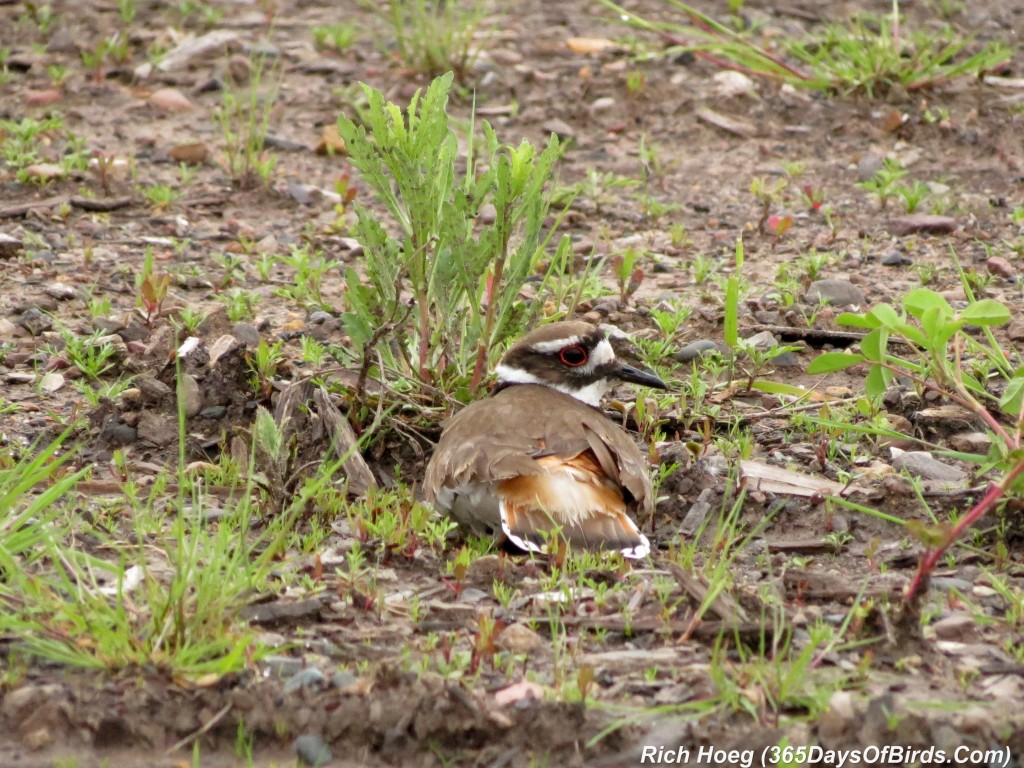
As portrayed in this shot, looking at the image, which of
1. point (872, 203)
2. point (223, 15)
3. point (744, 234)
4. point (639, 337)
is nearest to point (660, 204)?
point (744, 234)

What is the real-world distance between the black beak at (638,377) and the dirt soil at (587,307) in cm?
31

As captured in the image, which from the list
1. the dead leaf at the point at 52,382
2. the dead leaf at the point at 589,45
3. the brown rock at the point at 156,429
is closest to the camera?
the brown rock at the point at 156,429

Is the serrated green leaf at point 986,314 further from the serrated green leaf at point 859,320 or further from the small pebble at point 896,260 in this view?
the small pebble at point 896,260

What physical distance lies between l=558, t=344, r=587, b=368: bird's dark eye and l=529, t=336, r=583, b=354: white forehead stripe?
21 mm

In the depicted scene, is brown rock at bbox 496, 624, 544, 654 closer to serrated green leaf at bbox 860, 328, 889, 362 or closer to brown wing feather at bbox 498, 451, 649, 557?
brown wing feather at bbox 498, 451, 649, 557

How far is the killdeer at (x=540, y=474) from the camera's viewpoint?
19.0ft

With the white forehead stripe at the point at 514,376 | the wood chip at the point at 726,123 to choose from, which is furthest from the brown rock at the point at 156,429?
the wood chip at the point at 726,123

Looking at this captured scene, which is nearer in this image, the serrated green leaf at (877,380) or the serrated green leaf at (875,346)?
the serrated green leaf at (875,346)

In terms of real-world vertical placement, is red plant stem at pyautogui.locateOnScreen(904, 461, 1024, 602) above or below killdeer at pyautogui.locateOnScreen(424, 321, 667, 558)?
above

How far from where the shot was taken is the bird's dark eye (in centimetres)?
696

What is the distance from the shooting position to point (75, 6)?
12227 mm

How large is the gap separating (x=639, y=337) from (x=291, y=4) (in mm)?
6447

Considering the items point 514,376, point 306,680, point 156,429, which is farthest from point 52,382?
point 306,680

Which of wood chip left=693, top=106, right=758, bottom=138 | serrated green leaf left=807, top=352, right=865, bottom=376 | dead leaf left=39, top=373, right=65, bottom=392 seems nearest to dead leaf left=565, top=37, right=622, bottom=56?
wood chip left=693, top=106, right=758, bottom=138
